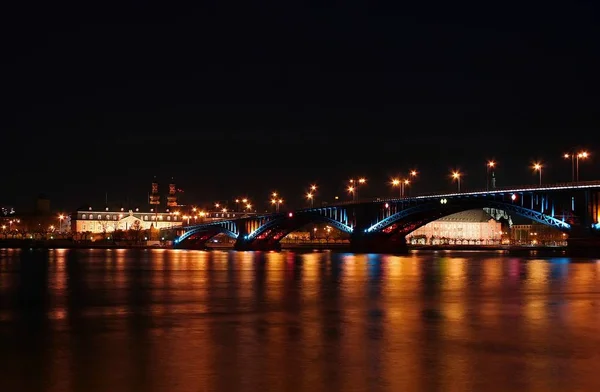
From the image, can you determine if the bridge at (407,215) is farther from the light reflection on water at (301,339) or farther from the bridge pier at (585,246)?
the light reflection on water at (301,339)

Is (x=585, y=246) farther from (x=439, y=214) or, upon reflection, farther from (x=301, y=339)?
(x=301, y=339)

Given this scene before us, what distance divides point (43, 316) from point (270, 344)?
12.8 metres

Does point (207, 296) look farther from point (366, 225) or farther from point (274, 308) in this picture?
point (366, 225)

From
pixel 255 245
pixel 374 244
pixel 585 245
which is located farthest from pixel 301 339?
pixel 255 245

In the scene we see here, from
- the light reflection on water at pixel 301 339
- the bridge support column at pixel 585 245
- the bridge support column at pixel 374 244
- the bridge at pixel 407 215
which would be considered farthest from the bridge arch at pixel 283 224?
the light reflection on water at pixel 301 339

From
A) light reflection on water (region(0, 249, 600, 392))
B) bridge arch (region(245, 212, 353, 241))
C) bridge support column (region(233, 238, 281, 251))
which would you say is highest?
bridge arch (region(245, 212, 353, 241))

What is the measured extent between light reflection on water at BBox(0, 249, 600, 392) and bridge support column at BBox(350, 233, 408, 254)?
277 feet

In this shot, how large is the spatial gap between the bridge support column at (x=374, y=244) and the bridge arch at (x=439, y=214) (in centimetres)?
101

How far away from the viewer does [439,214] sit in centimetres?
12519

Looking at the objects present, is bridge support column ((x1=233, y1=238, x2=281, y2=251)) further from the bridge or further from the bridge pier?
the bridge pier

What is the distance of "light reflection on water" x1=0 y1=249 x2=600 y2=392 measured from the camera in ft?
63.2

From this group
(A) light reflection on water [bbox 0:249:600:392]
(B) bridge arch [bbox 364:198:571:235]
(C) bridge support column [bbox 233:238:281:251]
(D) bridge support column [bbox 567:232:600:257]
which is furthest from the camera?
(C) bridge support column [bbox 233:238:281:251]

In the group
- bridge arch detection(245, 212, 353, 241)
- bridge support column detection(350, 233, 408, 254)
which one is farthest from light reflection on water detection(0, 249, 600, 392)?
bridge arch detection(245, 212, 353, 241)

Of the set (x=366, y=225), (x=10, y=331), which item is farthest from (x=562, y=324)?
(x=366, y=225)
